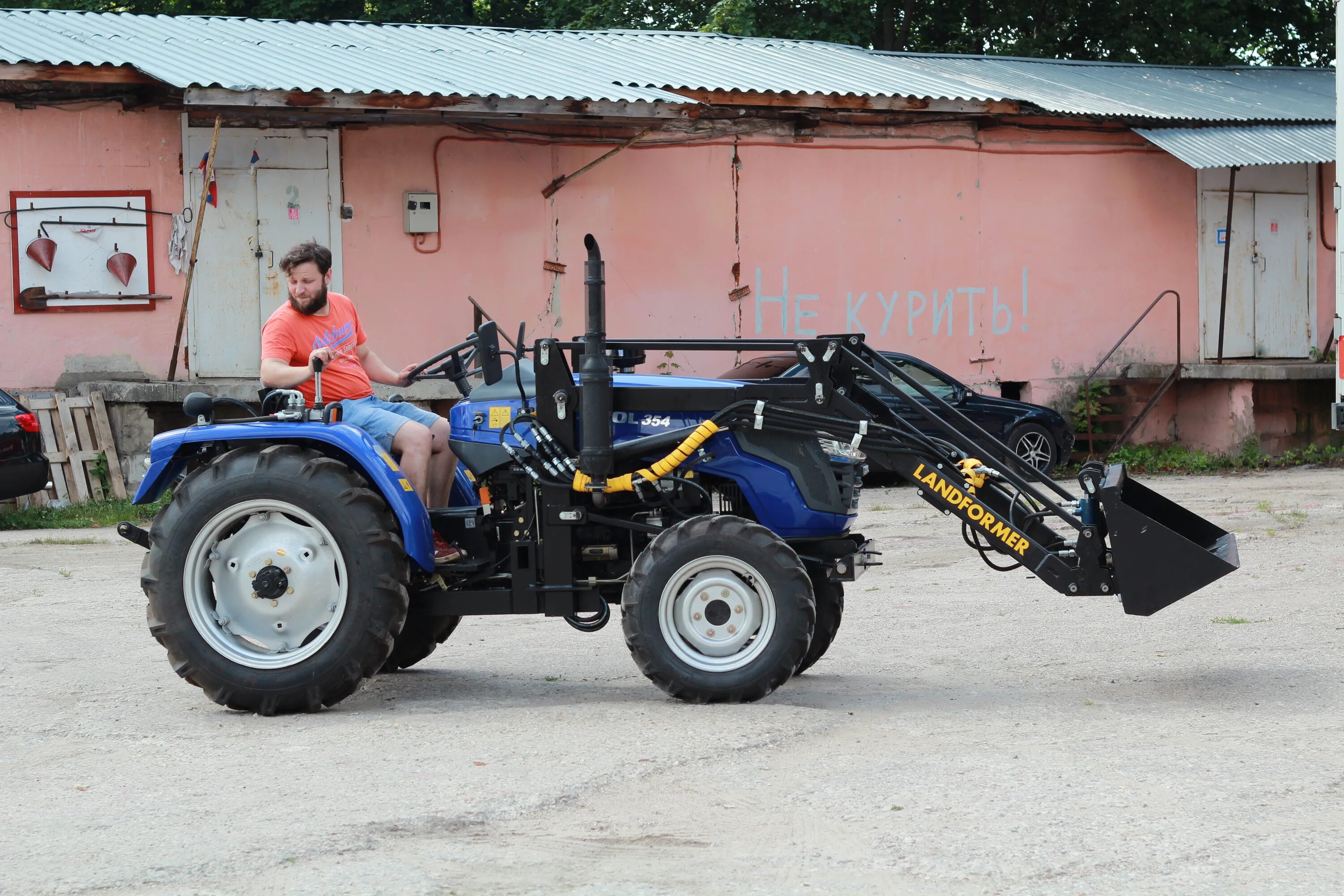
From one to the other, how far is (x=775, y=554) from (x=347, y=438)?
5.92 ft

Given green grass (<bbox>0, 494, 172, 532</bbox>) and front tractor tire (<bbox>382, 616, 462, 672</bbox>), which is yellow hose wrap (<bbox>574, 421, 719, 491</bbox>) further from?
green grass (<bbox>0, 494, 172, 532</bbox>)

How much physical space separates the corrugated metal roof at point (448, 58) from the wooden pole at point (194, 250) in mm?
782

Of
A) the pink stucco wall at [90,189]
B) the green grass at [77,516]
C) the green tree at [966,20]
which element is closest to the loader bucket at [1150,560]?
the green grass at [77,516]

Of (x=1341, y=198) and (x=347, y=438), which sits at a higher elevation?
(x=1341, y=198)

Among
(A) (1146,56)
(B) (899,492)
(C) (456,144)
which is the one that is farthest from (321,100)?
(A) (1146,56)

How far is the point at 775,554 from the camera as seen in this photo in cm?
598

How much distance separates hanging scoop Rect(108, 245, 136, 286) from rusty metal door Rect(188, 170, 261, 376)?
0.62 metres

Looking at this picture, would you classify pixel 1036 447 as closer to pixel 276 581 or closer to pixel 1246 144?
pixel 1246 144

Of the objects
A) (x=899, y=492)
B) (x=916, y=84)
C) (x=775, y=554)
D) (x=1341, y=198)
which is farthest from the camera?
(x=916, y=84)

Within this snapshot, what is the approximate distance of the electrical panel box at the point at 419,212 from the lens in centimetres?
1681

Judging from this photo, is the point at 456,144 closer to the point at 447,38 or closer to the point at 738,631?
the point at 447,38

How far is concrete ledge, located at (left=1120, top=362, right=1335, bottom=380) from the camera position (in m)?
19.0

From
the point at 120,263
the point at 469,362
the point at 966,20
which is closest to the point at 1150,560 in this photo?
the point at 469,362

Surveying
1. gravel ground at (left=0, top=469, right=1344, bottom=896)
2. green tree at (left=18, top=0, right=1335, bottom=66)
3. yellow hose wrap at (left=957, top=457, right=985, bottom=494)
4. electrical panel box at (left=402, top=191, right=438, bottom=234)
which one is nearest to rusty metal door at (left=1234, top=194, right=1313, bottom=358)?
green tree at (left=18, top=0, right=1335, bottom=66)
